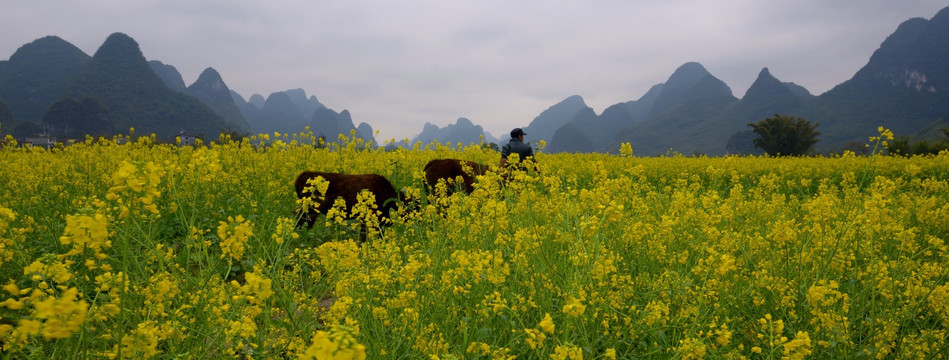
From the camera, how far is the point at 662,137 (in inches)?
6344

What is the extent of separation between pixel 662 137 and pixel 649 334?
174006mm

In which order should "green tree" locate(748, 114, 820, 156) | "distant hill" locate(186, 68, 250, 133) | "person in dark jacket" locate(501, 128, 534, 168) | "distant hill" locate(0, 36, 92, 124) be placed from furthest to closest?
1. "distant hill" locate(186, 68, 250, 133)
2. "distant hill" locate(0, 36, 92, 124)
3. "green tree" locate(748, 114, 820, 156)
4. "person in dark jacket" locate(501, 128, 534, 168)

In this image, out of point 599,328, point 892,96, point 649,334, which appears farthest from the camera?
point 892,96

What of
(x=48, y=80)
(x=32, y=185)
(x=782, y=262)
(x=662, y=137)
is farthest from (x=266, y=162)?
(x=662, y=137)

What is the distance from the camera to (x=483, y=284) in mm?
2777

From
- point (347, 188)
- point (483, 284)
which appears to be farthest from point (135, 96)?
point (483, 284)

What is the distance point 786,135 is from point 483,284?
1983 inches

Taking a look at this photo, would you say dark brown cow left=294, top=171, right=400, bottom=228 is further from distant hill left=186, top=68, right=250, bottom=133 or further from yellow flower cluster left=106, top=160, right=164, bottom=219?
distant hill left=186, top=68, right=250, bottom=133

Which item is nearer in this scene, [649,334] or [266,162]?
[649,334]

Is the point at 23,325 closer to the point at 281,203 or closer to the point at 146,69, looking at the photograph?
the point at 281,203

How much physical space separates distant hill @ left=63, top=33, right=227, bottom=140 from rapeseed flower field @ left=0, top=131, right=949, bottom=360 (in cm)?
11196

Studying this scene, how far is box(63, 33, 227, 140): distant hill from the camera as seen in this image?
98188 mm

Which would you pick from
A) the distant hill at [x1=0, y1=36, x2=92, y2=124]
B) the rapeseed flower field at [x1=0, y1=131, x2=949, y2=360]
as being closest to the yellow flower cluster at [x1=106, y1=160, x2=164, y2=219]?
the rapeseed flower field at [x1=0, y1=131, x2=949, y2=360]

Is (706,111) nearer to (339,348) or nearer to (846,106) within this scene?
(846,106)
